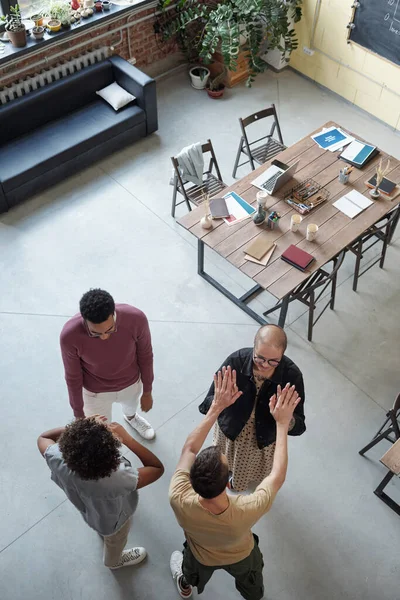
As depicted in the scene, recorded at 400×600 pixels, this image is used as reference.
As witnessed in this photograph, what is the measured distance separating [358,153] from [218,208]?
1.51 metres

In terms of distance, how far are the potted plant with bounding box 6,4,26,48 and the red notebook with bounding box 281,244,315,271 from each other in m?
3.62

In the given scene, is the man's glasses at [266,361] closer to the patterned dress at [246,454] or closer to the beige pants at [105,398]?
the patterned dress at [246,454]

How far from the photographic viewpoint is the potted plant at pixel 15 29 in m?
5.77

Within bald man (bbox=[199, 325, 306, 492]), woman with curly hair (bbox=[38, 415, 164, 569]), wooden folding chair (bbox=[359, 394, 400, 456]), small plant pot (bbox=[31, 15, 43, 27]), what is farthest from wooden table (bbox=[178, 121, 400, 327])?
small plant pot (bbox=[31, 15, 43, 27])

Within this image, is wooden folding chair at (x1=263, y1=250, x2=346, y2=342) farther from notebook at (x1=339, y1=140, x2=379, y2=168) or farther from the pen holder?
notebook at (x1=339, y1=140, x2=379, y2=168)

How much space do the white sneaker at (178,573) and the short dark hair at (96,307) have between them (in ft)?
5.83

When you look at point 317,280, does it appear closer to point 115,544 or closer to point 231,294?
point 231,294

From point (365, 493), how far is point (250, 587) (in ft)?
4.26

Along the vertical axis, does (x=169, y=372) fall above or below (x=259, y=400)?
below

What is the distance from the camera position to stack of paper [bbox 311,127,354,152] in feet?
18.0

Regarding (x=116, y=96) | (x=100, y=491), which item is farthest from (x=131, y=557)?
(x=116, y=96)

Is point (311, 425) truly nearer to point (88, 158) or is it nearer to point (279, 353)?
point (279, 353)

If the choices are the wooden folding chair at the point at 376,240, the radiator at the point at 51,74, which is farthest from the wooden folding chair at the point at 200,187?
the radiator at the point at 51,74

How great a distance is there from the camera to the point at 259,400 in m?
3.24
